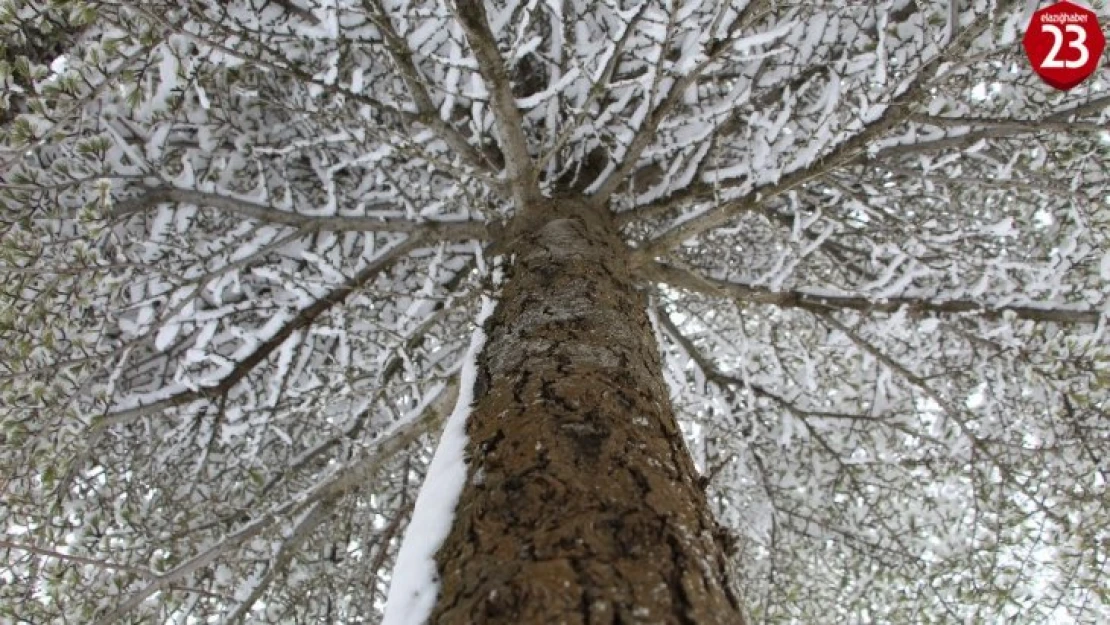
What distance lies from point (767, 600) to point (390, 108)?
279cm

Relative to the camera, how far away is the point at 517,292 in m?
2.08

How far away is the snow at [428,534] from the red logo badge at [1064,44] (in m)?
2.50

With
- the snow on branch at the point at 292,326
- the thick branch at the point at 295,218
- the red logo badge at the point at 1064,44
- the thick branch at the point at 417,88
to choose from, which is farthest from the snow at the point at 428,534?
the red logo badge at the point at 1064,44

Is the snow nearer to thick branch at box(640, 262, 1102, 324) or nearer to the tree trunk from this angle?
the tree trunk

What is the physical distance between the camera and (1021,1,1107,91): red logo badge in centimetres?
279

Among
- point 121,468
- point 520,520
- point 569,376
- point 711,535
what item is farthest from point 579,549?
point 121,468

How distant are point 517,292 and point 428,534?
3.24ft

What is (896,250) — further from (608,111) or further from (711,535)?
(711,535)

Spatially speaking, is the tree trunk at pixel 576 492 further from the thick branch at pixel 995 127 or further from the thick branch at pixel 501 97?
the thick branch at pixel 995 127

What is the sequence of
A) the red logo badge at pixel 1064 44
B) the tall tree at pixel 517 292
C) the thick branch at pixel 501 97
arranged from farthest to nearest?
the red logo badge at pixel 1064 44
the thick branch at pixel 501 97
the tall tree at pixel 517 292

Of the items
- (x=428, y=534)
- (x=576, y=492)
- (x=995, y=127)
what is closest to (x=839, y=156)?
(x=995, y=127)

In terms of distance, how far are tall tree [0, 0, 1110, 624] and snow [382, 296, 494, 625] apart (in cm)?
1

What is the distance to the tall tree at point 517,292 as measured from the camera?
4.47 ft

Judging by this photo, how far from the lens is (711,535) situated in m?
1.13
